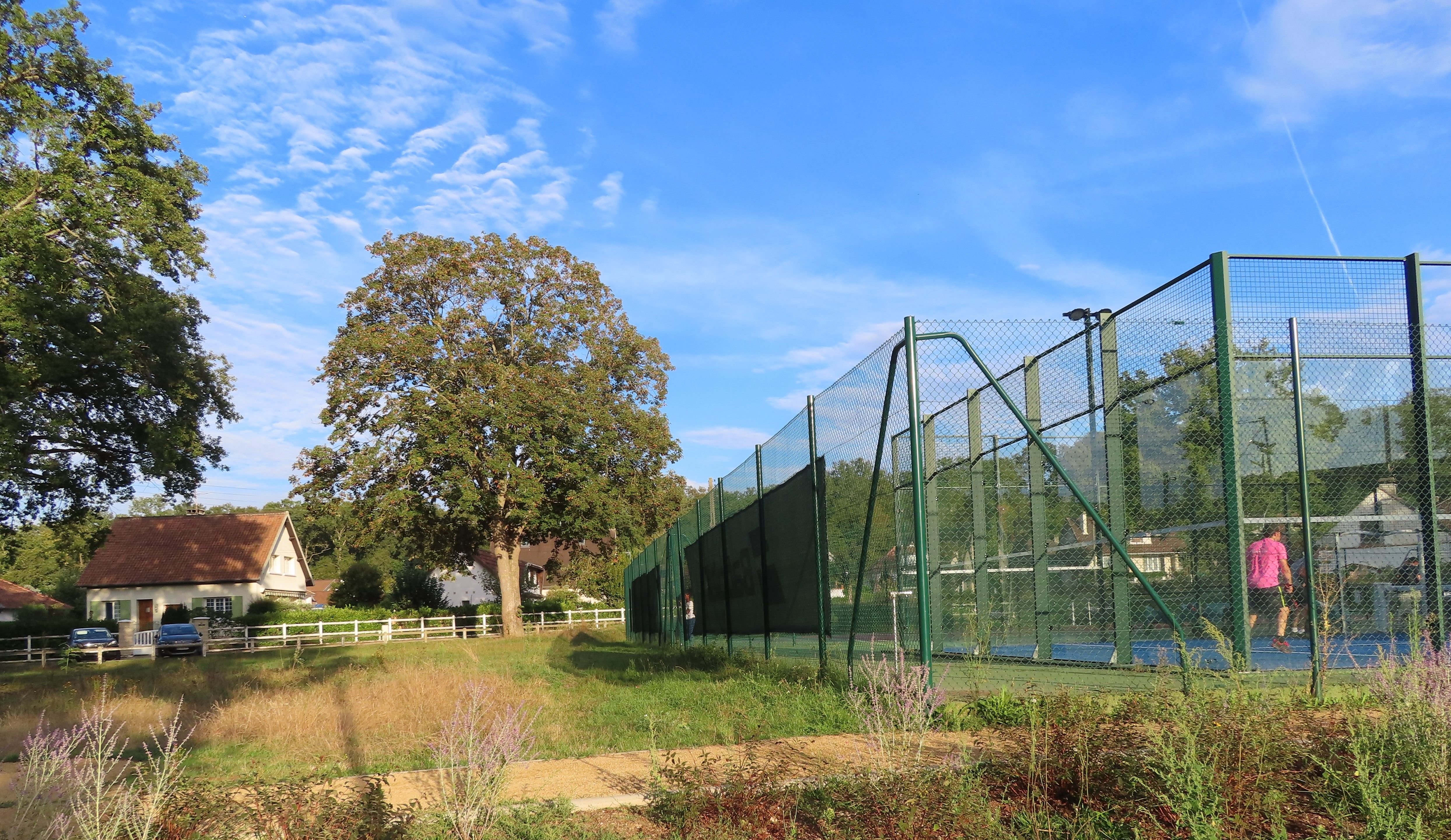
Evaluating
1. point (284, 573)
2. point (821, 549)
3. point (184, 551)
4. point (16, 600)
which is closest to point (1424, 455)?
point (821, 549)

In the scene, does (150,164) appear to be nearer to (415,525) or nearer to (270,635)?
(415,525)

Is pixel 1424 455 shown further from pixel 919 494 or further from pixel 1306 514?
pixel 919 494

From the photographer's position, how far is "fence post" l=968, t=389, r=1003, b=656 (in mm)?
11547

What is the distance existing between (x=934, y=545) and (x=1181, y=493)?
13.9 feet

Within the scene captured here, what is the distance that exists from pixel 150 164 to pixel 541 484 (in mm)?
14954

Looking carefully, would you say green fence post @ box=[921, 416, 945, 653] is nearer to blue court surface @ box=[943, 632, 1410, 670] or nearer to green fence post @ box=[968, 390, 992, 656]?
green fence post @ box=[968, 390, 992, 656]

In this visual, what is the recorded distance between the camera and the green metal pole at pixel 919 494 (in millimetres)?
6754

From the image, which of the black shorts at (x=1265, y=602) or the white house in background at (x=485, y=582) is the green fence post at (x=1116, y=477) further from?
the white house in background at (x=485, y=582)

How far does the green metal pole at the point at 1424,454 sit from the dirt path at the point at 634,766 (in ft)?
11.4

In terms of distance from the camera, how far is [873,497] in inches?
300

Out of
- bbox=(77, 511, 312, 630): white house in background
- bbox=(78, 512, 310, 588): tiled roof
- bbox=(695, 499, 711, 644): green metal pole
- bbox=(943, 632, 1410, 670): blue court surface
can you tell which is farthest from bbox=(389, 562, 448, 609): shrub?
bbox=(943, 632, 1410, 670): blue court surface

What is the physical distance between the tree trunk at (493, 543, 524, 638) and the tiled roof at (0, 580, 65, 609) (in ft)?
95.9

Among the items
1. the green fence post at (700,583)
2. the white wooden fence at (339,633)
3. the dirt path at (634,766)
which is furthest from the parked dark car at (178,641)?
the dirt path at (634,766)

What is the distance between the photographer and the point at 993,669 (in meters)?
9.33
